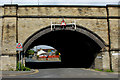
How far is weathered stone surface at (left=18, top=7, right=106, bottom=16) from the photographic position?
1571 centimetres

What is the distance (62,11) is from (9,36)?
5973 mm

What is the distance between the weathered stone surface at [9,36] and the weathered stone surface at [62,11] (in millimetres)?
1353

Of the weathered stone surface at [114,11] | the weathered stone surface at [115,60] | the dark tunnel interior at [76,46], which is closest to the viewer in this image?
the weathered stone surface at [115,60]

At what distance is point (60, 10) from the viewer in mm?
15945

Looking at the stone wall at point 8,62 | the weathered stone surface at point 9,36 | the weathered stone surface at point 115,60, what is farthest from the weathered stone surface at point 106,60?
the weathered stone surface at point 9,36

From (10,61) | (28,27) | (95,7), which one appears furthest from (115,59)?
(10,61)

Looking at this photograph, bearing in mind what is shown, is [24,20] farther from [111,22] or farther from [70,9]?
[111,22]

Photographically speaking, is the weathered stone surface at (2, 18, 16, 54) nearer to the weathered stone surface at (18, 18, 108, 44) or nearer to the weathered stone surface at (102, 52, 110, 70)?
the weathered stone surface at (18, 18, 108, 44)

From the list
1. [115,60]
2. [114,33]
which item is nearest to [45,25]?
[114,33]

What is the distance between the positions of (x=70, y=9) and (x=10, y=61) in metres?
8.04

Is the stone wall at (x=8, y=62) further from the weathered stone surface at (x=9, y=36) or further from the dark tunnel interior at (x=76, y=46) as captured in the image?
the dark tunnel interior at (x=76, y=46)

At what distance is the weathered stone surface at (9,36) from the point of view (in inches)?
579

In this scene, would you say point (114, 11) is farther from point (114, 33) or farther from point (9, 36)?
Result: point (9, 36)

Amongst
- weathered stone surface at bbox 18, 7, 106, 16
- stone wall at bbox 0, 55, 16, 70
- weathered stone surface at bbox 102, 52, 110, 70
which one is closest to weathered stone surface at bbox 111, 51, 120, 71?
weathered stone surface at bbox 102, 52, 110, 70
